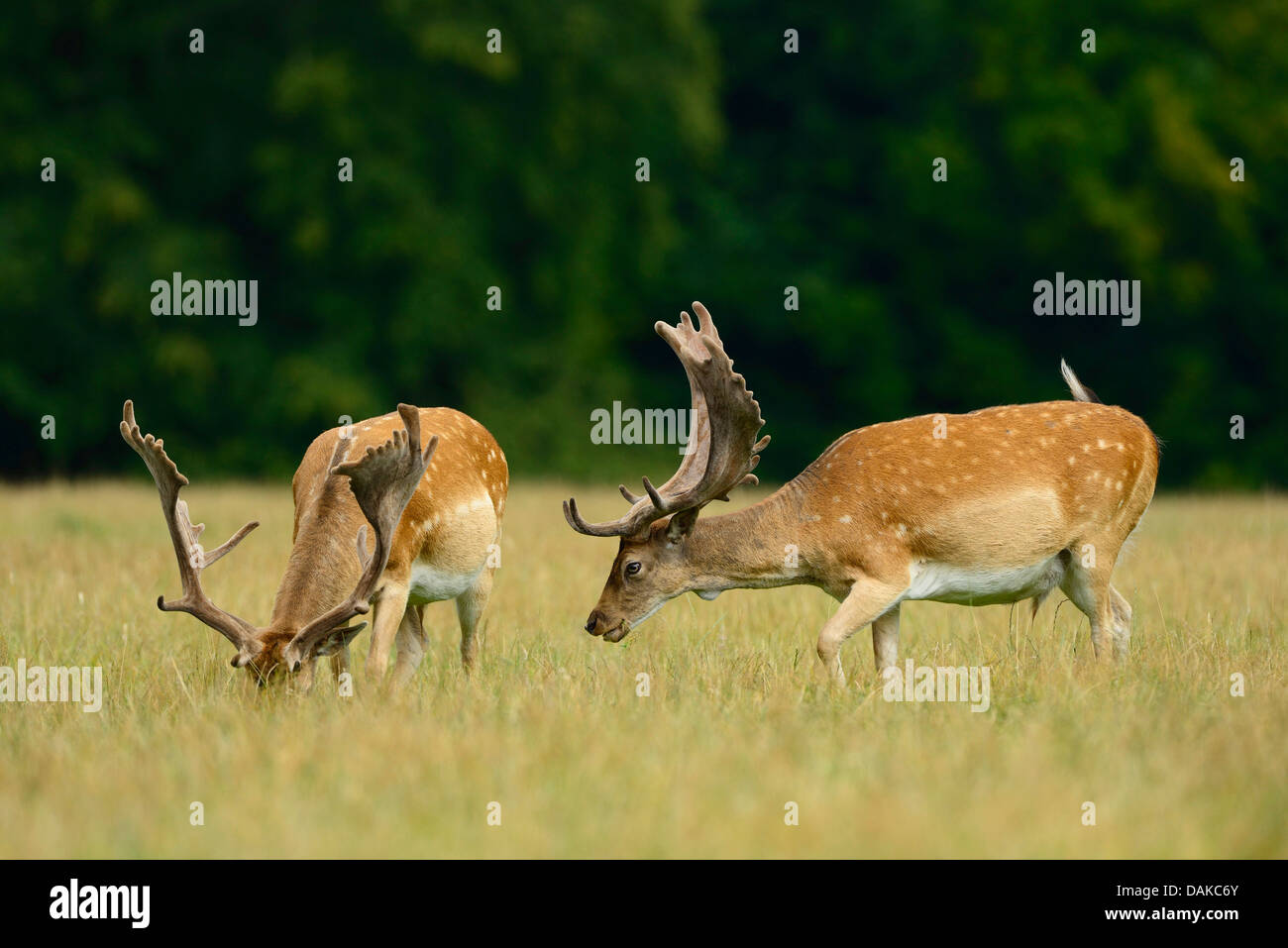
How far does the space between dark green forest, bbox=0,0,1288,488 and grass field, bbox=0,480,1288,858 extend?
12.1 metres

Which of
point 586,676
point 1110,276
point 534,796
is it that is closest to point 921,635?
point 586,676

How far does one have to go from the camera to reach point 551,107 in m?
21.6

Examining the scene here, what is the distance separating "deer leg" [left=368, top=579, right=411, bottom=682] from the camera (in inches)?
252

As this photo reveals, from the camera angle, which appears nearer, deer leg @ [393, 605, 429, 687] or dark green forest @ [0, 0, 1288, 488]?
deer leg @ [393, 605, 429, 687]

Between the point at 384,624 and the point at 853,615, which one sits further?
the point at 853,615

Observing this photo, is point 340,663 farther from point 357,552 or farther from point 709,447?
point 709,447

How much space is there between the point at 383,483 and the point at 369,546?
375 millimetres

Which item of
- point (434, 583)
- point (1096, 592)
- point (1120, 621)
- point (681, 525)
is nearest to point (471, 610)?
point (434, 583)

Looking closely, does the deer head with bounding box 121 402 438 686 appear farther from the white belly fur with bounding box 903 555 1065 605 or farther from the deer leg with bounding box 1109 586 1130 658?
the deer leg with bounding box 1109 586 1130 658

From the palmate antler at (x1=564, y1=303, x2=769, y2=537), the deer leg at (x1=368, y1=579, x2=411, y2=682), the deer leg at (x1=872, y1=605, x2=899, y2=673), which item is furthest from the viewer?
the deer leg at (x1=872, y1=605, x2=899, y2=673)

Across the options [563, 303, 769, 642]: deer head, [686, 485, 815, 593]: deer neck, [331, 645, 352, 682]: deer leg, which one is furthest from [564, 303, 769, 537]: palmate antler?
[331, 645, 352, 682]: deer leg

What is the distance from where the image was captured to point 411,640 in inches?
285

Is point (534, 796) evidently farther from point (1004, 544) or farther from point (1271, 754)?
point (1004, 544)

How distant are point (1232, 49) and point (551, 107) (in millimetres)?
10617
